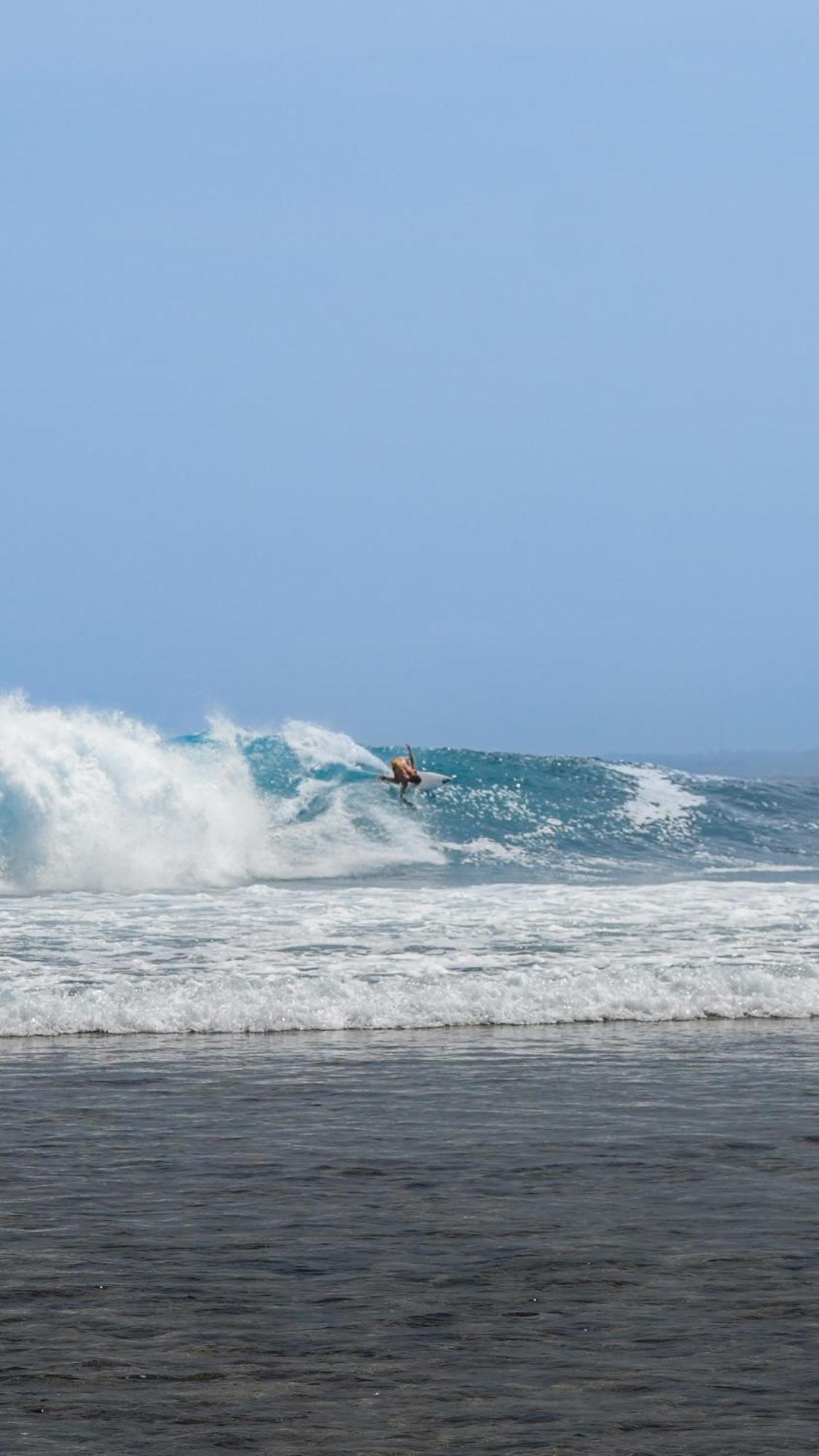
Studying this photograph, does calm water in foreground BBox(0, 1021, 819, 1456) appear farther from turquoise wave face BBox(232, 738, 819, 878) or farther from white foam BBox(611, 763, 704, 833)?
white foam BBox(611, 763, 704, 833)

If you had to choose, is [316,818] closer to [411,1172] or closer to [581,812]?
[581,812]

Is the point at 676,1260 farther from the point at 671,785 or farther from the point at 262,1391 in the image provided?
the point at 671,785

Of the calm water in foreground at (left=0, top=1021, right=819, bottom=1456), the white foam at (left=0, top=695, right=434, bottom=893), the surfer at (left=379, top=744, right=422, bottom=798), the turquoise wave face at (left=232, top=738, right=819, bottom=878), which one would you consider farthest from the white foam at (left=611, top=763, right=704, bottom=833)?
the calm water in foreground at (left=0, top=1021, right=819, bottom=1456)

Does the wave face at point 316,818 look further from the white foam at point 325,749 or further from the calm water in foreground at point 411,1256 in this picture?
the calm water in foreground at point 411,1256

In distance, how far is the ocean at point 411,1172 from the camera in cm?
480

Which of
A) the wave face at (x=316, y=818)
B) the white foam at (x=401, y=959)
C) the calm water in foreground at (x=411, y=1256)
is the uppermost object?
the wave face at (x=316, y=818)

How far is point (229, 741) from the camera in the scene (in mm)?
34031

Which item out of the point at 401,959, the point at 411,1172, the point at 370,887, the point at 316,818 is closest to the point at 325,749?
the point at 316,818

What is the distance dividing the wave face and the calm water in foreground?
15.6 meters

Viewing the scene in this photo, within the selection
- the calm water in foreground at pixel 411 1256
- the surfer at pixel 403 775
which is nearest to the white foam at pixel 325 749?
the surfer at pixel 403 775

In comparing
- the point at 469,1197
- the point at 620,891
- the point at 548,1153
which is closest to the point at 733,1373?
the point at 469,1197

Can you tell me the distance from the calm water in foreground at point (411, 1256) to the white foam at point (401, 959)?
163cm

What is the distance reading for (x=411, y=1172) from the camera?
7492 millimetres

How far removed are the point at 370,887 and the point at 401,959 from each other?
9028 mm
